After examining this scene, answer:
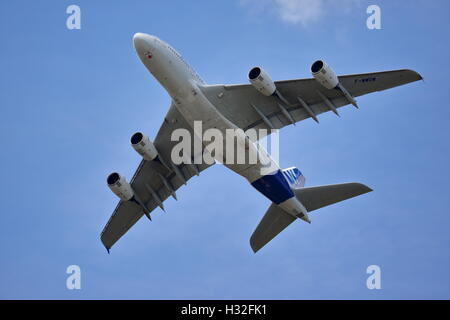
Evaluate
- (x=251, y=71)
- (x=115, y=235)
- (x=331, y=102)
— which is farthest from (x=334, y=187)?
(x=115, y=235)

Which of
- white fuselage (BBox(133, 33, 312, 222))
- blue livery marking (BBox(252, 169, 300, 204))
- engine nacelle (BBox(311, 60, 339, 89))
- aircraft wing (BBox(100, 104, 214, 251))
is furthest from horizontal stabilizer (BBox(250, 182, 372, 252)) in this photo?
engine nacelle (BBox(311, 60, 339, 89))

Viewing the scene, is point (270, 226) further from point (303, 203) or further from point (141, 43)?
point (141, 43)

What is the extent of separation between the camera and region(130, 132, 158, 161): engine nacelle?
38.9m

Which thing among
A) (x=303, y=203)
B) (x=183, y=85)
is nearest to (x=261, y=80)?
(x=183, y=85)

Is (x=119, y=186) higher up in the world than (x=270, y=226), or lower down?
higher up

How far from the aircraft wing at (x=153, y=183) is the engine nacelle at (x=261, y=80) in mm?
5743

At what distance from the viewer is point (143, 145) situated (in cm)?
3906

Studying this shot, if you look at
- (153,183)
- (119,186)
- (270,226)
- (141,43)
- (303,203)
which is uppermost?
(141,43)

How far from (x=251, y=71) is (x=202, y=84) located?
2931mm

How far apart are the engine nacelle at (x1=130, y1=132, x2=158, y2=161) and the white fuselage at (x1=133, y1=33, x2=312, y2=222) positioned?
3.17 m

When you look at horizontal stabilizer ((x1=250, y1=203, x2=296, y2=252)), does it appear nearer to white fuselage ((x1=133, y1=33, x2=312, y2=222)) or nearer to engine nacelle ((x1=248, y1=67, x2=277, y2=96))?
white fuselage ((x1=133, y1=33, x2=312, y2=222))

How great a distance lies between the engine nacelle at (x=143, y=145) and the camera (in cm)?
3888

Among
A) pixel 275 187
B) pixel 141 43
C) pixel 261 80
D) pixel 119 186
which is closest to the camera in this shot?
pixel 141 43

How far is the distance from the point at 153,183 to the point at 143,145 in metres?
4.12
